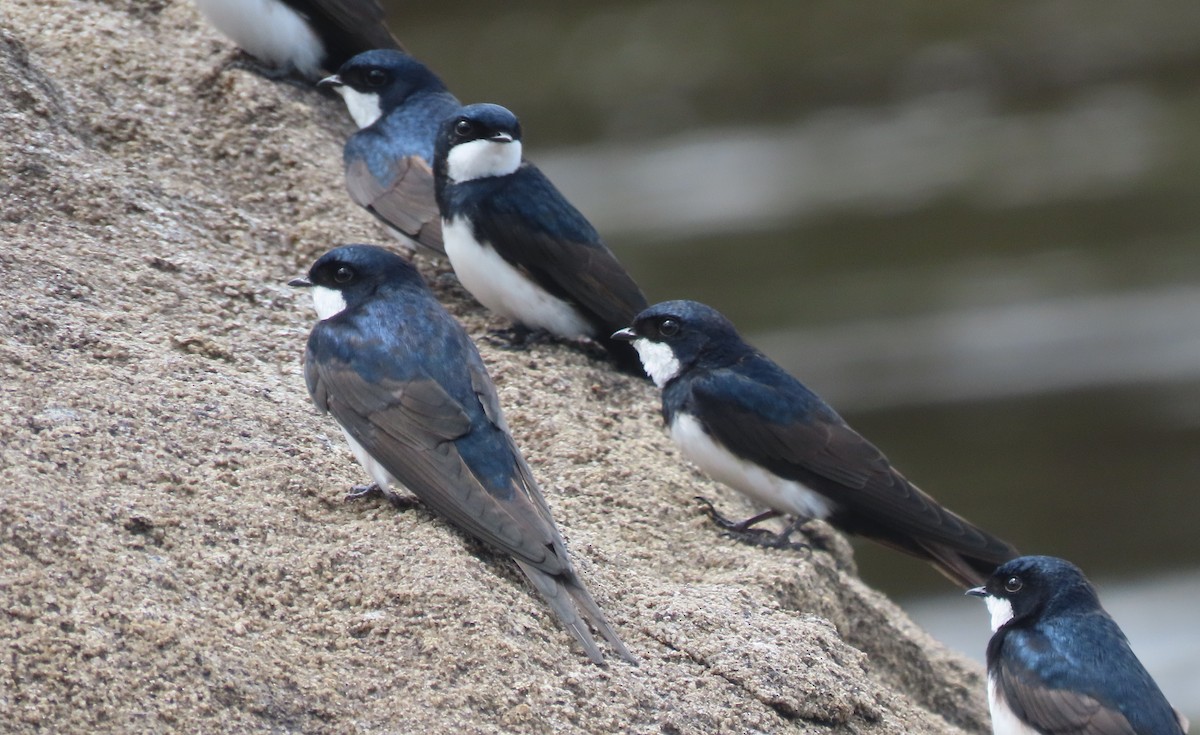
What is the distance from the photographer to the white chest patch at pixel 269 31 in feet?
19.1

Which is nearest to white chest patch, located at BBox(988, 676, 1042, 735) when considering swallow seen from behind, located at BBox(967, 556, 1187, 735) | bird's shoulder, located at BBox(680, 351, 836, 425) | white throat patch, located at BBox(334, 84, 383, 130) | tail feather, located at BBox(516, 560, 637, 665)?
swallow seen from behind, located at BBox(967, 556, 1187, 735)

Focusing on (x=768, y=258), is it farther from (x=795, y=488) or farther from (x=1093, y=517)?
(x=795, y=488)

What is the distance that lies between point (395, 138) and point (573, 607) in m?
2.31

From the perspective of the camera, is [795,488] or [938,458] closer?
[795,488]

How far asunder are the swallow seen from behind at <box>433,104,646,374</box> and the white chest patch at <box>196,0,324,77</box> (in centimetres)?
82

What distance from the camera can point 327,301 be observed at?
14.4 ft

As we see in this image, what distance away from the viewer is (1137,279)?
1489 centimetres

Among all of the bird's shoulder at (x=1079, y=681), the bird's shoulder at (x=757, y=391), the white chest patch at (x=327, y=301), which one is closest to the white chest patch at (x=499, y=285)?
the bird's shoulder at (x=757, y=391)

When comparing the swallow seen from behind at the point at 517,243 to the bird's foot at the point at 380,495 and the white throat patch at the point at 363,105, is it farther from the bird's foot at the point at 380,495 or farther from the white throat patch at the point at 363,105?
the bird's foot at the point at 380,495

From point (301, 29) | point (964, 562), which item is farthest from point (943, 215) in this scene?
point (964, 562)

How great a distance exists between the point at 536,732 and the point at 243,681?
51 centimetres

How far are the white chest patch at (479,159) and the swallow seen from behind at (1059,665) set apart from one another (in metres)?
1.74

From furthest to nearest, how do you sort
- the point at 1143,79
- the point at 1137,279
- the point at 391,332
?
1. the point at 1143,79
2. the point at 1137,279
3. the point at 391,332

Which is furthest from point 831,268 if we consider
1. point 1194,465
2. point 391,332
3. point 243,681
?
point 243,681
